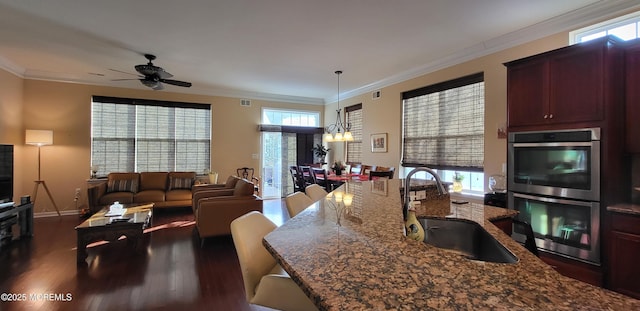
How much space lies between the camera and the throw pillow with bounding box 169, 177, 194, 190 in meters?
6.21

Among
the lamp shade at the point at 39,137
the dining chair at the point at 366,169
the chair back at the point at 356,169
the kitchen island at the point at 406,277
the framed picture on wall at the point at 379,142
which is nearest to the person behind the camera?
the kitchen island at the point at 406,277

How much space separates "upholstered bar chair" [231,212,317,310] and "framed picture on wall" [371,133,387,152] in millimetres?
4800

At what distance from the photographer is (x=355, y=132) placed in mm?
7109

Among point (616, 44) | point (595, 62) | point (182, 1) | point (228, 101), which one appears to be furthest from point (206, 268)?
point (228, 101)

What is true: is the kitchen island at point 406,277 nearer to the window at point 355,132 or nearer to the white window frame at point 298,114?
the window at point 355,132

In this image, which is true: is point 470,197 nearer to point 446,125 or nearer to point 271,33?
point 446,125

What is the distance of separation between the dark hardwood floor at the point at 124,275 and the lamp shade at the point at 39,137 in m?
1.87

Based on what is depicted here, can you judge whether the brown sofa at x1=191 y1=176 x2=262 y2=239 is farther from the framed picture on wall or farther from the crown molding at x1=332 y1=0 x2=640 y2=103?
the crown molding at x1=332 y1=0 x2=640 y2=103

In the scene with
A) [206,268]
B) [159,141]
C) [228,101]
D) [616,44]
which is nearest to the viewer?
[616,44]

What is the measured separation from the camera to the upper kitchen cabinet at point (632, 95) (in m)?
2.43

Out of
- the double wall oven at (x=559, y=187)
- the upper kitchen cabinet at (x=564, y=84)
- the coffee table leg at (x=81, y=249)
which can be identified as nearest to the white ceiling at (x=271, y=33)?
the upper kitchen cabinet at (x=564, y=84)

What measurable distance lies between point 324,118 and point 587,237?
6.47 m

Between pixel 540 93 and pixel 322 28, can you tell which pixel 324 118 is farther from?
pixel 540 93

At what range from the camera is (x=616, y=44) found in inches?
98.2
